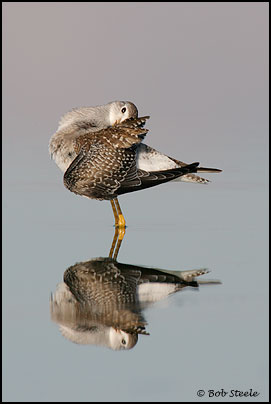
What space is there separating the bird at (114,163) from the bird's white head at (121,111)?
0.13m

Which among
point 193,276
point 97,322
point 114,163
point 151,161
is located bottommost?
point 97,322

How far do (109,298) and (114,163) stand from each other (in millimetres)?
3606

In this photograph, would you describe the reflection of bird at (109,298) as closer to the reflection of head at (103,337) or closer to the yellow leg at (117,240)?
the reflection of head at (103,337)

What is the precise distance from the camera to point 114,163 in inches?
431

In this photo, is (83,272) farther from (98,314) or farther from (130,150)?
(130,150)

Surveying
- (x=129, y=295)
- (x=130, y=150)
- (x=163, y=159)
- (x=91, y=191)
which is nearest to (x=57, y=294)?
(x=129, y=295)

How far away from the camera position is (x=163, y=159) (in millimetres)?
12164

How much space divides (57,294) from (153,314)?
50.1 inches

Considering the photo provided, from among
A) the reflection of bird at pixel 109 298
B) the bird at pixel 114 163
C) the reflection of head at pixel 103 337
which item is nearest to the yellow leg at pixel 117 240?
the bird at pixel 114 163

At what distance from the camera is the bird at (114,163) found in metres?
10.8

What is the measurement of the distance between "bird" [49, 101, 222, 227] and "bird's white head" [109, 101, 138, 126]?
0.13 m

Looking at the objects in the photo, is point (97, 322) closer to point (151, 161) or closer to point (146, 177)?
point (146, 177)

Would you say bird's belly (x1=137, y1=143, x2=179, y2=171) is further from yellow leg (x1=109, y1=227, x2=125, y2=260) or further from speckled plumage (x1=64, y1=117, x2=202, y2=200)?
yellow leg (x1=109, y1=227, x2=125, y2=260)

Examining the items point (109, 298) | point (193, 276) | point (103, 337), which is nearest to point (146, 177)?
point (193, 276)
